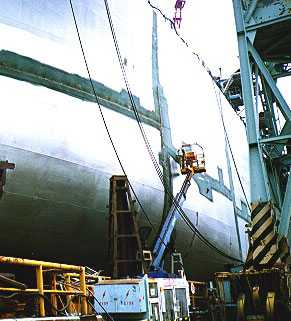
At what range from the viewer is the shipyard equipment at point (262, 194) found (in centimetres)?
823

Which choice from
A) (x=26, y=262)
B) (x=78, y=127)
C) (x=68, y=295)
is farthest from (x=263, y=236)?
(x=26, y=262)

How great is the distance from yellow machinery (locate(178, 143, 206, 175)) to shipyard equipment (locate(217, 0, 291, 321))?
1956mm

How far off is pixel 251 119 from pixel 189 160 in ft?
9.65

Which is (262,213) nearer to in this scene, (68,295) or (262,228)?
(262,228)

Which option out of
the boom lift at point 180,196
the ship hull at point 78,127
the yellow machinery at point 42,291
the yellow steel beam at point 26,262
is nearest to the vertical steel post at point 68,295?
the yellow machinery at point 42,291

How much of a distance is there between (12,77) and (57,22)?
1.90m

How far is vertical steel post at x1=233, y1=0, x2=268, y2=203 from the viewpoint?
9570 mm

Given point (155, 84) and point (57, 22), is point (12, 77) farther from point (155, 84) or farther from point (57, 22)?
point (155, 84)

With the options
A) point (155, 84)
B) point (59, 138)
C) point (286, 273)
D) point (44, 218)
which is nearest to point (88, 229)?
point (44, 218)

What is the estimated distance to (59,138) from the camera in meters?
8.43

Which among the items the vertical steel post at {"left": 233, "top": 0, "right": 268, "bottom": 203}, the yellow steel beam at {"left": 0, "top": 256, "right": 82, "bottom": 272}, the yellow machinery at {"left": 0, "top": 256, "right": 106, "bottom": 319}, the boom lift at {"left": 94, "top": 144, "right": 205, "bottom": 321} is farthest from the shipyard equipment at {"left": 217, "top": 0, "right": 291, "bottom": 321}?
the yellow steel beam at {"left": 0, "top": 256, "right": 82, "bottom": 272}

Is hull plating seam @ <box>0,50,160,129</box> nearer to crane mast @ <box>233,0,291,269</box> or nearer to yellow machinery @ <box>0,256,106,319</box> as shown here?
crane mast @ <box>233,0,291,269</box>

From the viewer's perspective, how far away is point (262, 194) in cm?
948

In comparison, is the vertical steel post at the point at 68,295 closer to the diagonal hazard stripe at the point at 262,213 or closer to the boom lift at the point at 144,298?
the boom lift at the point at 144,298
